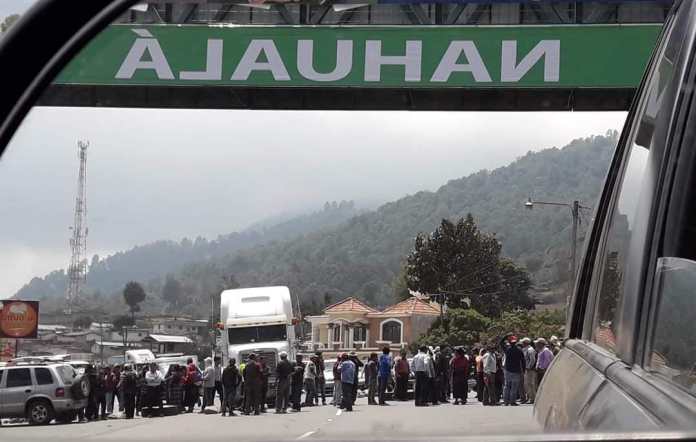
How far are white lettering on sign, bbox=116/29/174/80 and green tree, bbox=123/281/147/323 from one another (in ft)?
1.49

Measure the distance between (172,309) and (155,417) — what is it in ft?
0.88

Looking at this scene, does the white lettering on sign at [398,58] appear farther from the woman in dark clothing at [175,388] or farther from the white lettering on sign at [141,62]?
the woman in dark clothing at [175,388]

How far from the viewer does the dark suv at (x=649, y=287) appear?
1.11 meters

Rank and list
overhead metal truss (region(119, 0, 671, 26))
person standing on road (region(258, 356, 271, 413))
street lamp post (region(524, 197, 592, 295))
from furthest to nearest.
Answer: overhead metal truss (region(119, 0, 671, 26)), person standing on road (region(258, 356, 271, 413)), street lamp post (region(524, 197, 592, 295))

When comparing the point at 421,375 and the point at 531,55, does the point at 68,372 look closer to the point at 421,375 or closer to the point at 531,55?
the point at 421,375

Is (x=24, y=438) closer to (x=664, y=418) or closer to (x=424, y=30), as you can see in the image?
(x=664, y=418)

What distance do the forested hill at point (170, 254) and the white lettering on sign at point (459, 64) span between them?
10.3 m

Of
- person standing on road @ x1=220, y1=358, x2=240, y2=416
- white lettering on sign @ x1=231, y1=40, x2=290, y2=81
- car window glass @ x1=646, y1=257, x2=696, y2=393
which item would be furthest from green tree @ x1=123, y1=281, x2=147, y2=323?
white lettering on sign @ x1=231, y1=40, x2=290, y2=81

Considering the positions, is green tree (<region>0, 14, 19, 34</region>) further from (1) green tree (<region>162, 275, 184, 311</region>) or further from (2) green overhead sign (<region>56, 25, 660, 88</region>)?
(2) green overhead sign (<region>56, 25, 660, 88</region>)

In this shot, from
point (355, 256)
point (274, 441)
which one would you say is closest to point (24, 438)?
point (274, 441)

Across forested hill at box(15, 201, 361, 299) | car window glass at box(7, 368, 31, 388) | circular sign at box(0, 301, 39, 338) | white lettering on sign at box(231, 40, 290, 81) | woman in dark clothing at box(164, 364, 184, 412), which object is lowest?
woman in dark clothing at box(164, 364, 184, 412)

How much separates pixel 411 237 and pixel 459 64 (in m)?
11.4

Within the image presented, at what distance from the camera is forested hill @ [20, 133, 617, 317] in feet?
6.88

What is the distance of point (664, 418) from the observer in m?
0.92
